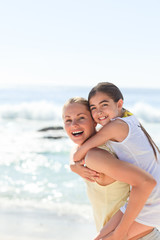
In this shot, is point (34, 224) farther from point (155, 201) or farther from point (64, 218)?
point (155, 201)

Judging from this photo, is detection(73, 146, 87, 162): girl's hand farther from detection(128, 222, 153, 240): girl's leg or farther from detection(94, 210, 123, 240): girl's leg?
detection(128, 222, 153, 240): girl's leg

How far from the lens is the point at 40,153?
1162 centimetres

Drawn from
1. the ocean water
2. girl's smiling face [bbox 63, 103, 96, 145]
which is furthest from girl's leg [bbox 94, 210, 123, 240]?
the ocean water

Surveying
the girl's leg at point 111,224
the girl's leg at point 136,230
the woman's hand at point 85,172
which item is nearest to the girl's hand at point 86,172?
the woman's hand at point 85,172

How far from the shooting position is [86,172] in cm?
224

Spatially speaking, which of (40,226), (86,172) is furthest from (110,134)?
(40,226)

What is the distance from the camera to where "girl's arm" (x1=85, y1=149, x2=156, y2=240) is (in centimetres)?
196

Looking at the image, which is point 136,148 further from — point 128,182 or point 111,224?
point 111,224

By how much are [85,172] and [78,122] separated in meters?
0.33

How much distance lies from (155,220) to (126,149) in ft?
1.46

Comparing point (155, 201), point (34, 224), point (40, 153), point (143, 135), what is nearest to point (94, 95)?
point (143, 135)

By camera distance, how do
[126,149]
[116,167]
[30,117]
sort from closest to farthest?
[116,167] → [126,149] → [30,117]

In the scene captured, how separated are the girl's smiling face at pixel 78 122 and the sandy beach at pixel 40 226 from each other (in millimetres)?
3212

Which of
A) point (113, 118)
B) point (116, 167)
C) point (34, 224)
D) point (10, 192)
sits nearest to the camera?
point (116, 167)
